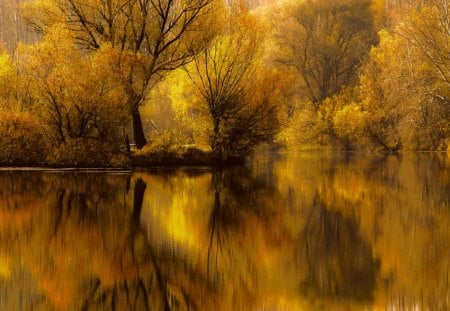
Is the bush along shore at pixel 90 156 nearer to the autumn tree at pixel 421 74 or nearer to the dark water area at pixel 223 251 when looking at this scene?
the dark water area at pixel 223 251

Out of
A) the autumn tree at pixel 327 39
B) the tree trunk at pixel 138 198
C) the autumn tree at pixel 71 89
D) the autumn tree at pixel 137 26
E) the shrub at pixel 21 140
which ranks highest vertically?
the autumn tree at pixel 327 39

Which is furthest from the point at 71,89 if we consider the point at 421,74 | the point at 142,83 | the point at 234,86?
the point at 421,74

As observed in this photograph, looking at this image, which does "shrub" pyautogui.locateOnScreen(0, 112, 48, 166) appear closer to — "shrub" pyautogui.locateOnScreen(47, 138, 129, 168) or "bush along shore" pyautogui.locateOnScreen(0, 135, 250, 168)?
"bush along shore" pyautogui.locateOnScreen(0, 135, 250, 168)

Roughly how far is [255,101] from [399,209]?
2088cm

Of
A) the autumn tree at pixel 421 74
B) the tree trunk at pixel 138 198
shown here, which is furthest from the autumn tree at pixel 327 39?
→ the tree trunk at pixel 138 198

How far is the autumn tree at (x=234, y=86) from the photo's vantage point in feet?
113

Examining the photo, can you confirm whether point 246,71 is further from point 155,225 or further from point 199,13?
point 155,225

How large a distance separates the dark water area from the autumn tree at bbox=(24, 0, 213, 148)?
16380 millimetres

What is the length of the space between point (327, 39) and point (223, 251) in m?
55.9

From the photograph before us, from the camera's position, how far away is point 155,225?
509 inches

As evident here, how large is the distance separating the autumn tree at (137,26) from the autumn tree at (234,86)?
1413mm

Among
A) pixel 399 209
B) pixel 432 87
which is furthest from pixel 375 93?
pixel 399 209

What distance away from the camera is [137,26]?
115ft

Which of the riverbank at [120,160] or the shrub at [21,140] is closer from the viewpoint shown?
the riverbank at [120,160]
